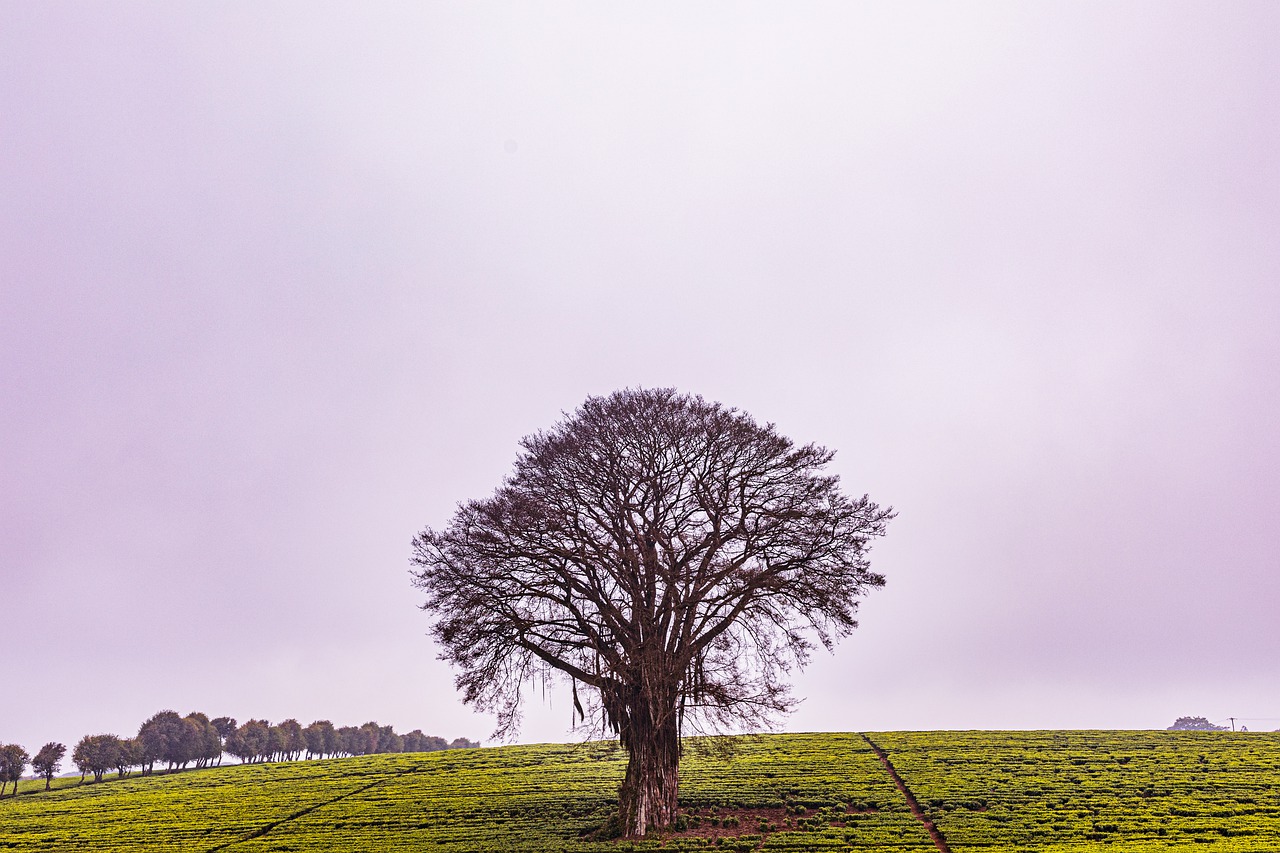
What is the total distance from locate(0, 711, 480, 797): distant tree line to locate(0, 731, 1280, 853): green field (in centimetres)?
3968

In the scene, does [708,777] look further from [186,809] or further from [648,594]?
[186,809]

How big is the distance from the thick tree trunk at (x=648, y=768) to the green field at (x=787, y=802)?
0.99 metres

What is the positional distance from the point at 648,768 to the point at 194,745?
109410 millimetres

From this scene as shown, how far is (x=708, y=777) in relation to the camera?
43.2 metres

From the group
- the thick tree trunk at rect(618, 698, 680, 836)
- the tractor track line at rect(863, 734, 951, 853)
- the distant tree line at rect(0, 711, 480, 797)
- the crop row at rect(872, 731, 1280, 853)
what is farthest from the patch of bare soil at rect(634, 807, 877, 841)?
the distant tree line at rect(0, 711, 480, 797)

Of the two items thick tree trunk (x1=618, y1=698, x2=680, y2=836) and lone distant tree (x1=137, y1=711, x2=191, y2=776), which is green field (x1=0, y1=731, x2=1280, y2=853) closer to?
thick tree trunk (x1=618, y1=698, x2=680, y2=836)

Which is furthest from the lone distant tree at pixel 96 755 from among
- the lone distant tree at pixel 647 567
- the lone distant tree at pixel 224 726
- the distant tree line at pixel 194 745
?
the lone distant tree at pixel 647 567

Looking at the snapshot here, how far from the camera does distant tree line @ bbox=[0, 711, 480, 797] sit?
308 feet

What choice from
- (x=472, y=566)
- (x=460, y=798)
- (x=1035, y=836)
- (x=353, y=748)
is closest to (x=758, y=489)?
(x=472, y=566)

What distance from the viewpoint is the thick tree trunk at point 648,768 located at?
2953cm

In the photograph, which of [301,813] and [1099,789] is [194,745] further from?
[1099,789]

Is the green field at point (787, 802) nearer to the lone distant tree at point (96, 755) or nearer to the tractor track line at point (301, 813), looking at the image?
the tractor track line at point (301, 813)

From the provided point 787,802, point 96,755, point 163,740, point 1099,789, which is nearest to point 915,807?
point 787,802

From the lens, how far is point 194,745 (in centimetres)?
11075
